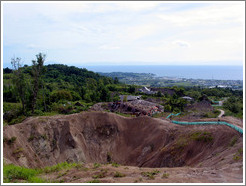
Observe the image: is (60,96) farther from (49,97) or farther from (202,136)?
(202,136)

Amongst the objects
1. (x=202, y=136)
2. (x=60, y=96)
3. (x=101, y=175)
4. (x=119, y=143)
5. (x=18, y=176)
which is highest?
(x=60, y=96)

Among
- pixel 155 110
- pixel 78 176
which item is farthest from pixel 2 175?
pixel 155 110

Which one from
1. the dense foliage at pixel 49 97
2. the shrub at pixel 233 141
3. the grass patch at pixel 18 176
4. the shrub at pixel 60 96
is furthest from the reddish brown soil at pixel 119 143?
the shrub at pixel 60 96

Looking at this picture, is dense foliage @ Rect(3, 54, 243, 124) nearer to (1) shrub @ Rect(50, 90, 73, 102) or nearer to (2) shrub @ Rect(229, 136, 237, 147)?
(1) shrub @ Rect(50, 90, 73, 102)

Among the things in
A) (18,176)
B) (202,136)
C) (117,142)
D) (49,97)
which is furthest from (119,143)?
(49,97)

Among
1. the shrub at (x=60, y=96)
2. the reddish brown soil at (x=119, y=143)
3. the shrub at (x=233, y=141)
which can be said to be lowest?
the reddish brown soil at (x=119, y=143)

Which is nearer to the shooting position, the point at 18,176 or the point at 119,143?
the point at 18,176

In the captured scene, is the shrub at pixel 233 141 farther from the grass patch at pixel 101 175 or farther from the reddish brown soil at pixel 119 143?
the grass patch at pixel 101 175

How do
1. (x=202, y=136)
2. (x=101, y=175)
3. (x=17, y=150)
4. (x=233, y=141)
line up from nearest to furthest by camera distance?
(x=101, y=175)
(x=233, y=141)
(x=17, y=150)
(x=202, y=136)

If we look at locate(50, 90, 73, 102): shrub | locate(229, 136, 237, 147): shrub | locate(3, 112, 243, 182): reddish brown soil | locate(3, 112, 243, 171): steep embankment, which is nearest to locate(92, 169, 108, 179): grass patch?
locate(3, 112, 243, 182): reddish brown soil
